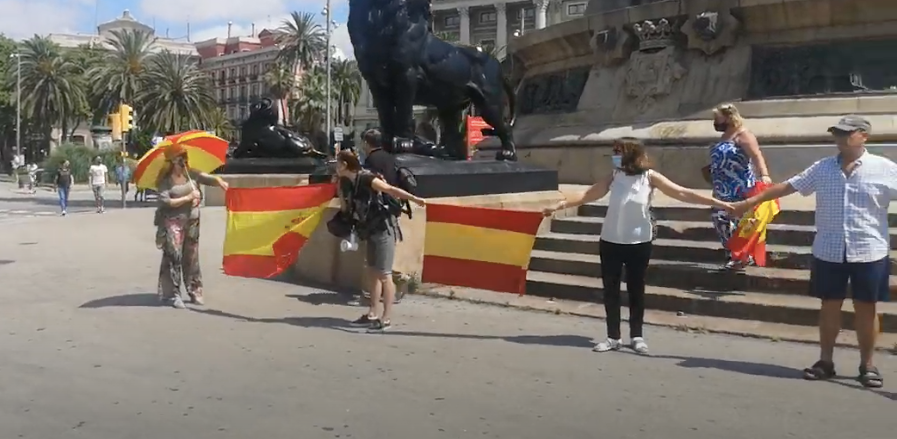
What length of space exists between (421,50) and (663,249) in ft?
10.8

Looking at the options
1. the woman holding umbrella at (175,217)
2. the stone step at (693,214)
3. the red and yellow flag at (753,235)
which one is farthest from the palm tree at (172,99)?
the red and yellow flag at (753,235)

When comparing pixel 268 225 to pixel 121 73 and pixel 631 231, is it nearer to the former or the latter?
pixel 631 231

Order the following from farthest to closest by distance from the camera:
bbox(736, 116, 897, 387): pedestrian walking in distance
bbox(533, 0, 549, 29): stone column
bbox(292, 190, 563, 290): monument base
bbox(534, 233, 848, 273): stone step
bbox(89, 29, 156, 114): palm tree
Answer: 1. bbox(533, 0, 549, 29): stone column
2. bbox(89, 29, 156, 114): palm tree
3. bbox(292, 190, 563, 290): monument base
4. bbox(534, 233, 848, 273): stone step
5. bbox(736, 116, 897, 387): pedestrian walking in distance

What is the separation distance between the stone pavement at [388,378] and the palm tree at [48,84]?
Result: 70.8 m

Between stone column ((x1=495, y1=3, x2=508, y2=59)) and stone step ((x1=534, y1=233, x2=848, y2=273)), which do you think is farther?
stone column ((x1=495, y1=3, x2=508, y2=59))

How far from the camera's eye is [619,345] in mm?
7402

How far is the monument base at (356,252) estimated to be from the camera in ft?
32.7

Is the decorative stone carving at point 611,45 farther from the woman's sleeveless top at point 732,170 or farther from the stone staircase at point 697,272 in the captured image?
the woman's sleeveless top at point 732,170

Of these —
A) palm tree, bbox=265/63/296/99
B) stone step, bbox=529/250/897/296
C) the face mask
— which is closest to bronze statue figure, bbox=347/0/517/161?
stone step, bbox=529/250/897/296

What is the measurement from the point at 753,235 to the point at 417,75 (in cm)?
399

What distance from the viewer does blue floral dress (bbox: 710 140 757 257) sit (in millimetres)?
8781

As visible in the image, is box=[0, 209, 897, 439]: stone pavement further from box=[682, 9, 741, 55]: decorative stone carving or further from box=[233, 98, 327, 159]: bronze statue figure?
box=[233, 98, 327, 159]: bronze statue figure

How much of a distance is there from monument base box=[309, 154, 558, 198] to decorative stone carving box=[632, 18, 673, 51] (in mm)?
3192

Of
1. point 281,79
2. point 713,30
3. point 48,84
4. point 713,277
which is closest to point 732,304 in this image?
point 713,277
